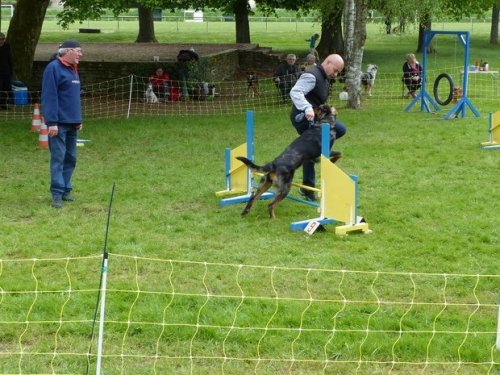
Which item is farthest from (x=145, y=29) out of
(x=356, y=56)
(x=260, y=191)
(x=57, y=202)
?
(x=260, y=191)


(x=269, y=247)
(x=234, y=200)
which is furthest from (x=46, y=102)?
(x=269, y=247)

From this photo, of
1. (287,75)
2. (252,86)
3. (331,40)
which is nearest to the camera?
(287,75)

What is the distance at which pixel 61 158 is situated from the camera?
9469 millimetres

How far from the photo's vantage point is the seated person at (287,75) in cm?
1938

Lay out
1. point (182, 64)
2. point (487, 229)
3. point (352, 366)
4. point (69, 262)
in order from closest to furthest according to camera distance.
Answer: point (352, 366) < point (69, 262) < point (487, 229) < point (182, 64)

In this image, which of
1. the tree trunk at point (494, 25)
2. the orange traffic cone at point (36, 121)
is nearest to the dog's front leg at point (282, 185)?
the orange traffic cone at point (36, 121)

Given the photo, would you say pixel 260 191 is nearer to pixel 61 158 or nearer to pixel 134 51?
pixel 61 158

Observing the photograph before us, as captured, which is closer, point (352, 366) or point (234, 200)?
point (352, 366)

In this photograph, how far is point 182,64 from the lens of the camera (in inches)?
826

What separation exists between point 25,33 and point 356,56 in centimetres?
740

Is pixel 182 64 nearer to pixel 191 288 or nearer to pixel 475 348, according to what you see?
pixel 191 288

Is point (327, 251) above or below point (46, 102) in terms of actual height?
below

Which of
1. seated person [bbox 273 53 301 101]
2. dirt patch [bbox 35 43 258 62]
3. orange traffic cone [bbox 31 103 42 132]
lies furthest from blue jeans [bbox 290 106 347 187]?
dirt patch [bbox 35 43 258 62]

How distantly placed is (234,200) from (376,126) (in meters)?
6.66
